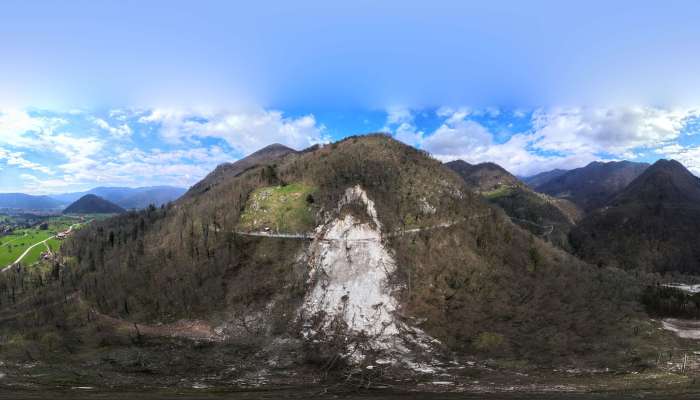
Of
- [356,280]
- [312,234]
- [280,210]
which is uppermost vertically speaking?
[280,210]

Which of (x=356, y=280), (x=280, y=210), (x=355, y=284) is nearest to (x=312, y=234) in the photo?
(x=280, y=210)

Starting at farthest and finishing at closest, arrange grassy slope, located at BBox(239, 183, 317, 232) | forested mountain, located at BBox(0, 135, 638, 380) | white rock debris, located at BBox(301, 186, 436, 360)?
grassy slope, located at BBox(239, 183, 317, 232), white rock debris, located at BBox(301, 186, 436, 360), forested mountain, located at BBox(0, 135, 638, 380)

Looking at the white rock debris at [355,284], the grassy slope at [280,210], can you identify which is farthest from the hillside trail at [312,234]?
the white rock debris at [355,284]

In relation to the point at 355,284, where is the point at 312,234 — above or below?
above

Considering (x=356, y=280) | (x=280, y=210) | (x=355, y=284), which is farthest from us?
(x=280, y=210)

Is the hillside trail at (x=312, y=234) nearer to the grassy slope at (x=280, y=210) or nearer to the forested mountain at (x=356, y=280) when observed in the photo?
the forested mountain at (x=356, y=280)

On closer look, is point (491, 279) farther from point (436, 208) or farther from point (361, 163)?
point (361, 163)

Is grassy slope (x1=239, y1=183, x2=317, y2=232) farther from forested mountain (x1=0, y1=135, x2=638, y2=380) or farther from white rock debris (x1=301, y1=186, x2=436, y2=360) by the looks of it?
white rock debris (x1=301, y1=186, x2=436, y2=360)

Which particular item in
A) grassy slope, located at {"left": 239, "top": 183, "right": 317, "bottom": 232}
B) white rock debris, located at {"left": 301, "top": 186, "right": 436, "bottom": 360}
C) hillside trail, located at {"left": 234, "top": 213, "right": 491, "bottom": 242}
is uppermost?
grassy slope, located at {"left": 239, "top": 183, "right": 317, "bottom": 232}

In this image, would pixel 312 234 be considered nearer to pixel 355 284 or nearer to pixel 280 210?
pixel 280 210

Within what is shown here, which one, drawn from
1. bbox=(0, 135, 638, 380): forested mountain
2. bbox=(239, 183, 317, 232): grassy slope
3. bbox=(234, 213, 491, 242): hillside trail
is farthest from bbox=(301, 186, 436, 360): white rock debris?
bbox=(239, 183, 317, 232): grassy slope
